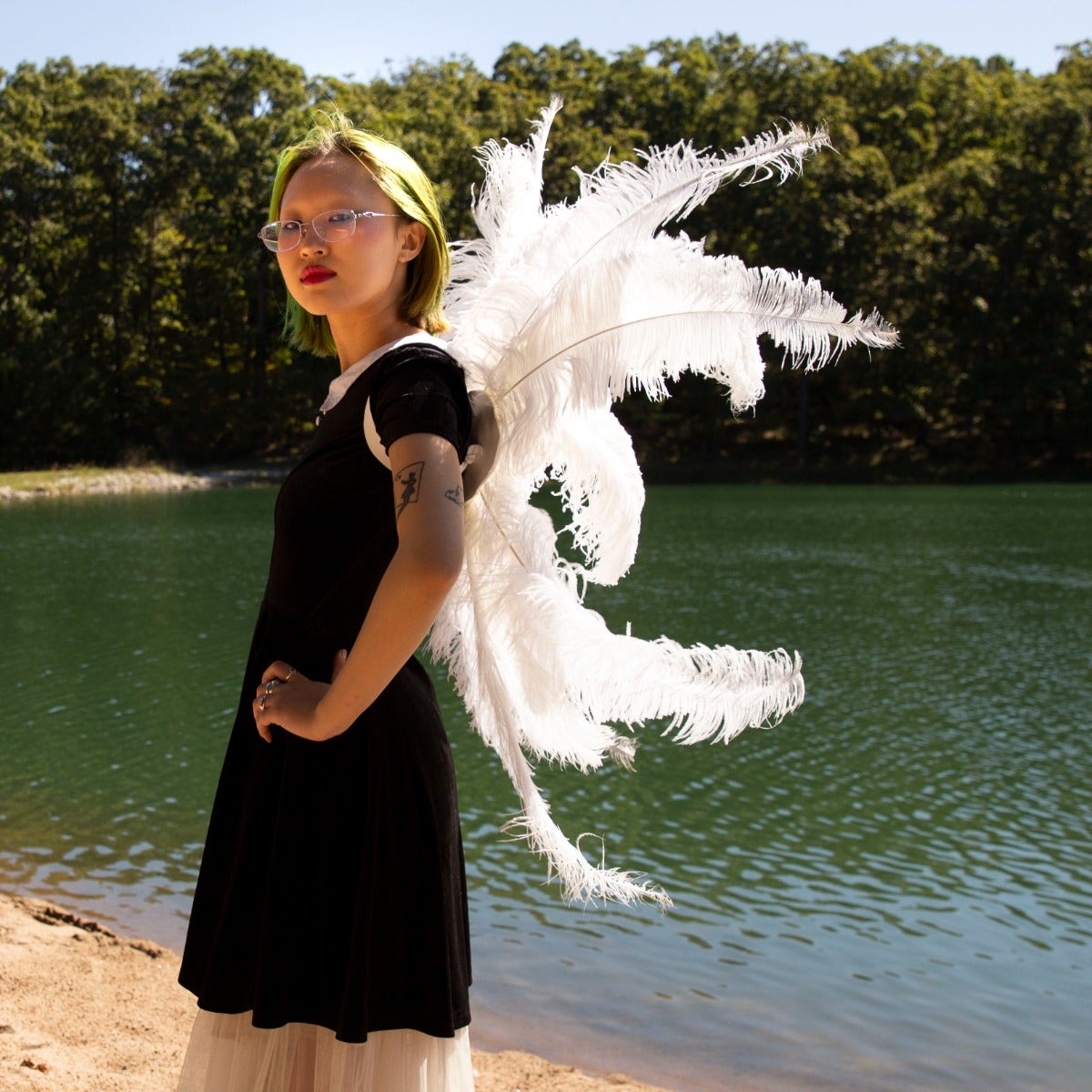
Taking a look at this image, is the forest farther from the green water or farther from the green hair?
the green hair

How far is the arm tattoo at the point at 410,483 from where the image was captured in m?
1.65

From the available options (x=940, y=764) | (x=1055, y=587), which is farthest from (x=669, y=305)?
(x=1055, y=587)

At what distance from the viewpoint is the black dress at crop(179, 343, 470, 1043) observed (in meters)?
1.79

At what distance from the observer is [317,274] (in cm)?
188

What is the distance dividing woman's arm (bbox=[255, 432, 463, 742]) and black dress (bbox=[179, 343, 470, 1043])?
96 mm

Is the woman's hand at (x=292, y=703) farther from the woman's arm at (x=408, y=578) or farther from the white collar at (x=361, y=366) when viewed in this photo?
the white collar at (x=361, y=366)

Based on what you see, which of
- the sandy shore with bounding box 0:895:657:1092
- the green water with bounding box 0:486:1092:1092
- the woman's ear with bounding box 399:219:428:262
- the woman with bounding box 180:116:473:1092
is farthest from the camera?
the green water with bounding box 0:486:1092:1092

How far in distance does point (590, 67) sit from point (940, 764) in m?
48.6

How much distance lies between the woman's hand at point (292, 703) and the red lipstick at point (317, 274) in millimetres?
529

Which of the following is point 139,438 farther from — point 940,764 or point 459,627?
point 459,627

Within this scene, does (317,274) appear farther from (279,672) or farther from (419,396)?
(279,672)

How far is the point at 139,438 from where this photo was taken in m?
45.8

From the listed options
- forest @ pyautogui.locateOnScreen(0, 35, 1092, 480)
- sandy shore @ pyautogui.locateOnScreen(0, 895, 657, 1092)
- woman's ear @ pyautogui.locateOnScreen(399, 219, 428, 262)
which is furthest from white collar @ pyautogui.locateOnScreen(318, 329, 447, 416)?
forest @ pyautogui.locateOnScreen(0, 35, 1092, 480)

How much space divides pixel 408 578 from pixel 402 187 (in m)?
0.62
